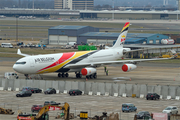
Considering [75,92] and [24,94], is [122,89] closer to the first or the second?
[75,92]

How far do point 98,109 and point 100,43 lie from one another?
337 ft

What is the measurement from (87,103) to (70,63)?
22217 millimetres

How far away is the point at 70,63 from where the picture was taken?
237 feet

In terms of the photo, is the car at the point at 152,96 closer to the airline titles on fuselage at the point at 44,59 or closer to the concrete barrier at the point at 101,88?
the concrete barrier at the point at 101,88

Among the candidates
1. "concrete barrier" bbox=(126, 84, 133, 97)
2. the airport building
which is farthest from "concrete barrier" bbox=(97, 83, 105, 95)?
the airport building

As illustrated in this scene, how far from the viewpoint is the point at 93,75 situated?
73.6 meters

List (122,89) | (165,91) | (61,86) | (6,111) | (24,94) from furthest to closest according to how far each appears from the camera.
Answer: (61,86) < (122,89) < (165,91) < (24,94) < (6,111)

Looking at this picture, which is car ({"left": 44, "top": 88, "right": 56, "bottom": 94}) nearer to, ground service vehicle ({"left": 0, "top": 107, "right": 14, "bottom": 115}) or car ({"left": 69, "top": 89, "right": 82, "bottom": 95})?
car ({"left": 69, "top": 89, "right": 82, "bottom": 95})

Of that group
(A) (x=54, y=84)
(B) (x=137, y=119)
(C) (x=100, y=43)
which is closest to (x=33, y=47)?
(C) (x=100, y=43)

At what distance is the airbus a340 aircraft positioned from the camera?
67250 mm

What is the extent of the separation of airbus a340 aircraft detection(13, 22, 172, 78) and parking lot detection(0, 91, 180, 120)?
8447 millimetres

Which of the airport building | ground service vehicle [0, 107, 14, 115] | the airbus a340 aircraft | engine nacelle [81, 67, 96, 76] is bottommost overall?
ground service vehicle [0, 107, 14, 115]

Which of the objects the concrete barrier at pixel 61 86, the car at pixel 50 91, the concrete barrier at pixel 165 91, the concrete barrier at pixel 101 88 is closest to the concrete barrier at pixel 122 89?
the concrete barrier at pixel 101 88

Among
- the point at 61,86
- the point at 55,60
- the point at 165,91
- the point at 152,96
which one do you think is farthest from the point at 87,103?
the point at 55,60
